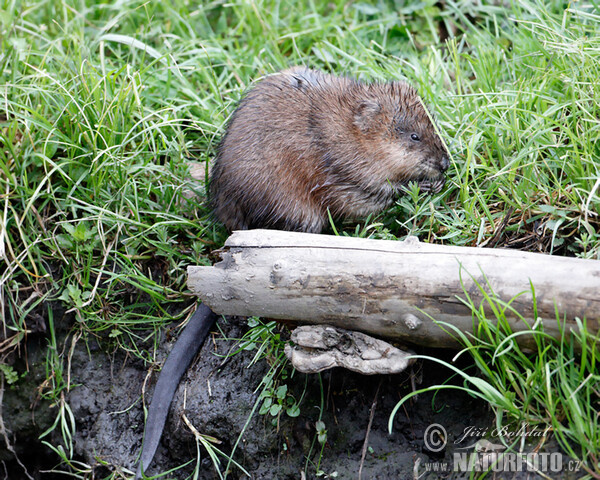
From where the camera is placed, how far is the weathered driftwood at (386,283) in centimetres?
218

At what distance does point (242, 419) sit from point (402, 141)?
1568mm

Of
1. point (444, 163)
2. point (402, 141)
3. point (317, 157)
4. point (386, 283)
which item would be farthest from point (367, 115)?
point (386, 283)

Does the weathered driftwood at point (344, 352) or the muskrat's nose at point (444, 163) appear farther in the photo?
the muskrat's nose at point (444, 163)

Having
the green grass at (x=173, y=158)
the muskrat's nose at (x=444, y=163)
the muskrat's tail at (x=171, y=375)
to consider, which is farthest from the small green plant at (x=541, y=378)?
the muskrat's tail at (x=171, y=375)

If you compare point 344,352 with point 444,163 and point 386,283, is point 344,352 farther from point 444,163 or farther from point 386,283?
point 444,163

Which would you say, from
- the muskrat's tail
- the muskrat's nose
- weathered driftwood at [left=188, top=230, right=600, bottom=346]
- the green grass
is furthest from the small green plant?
the muskrat's tail

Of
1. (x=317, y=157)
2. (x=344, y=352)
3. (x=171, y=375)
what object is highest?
(x=317, y=157)

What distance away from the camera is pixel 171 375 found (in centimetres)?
296

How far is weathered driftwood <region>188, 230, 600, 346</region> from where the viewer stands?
7.16 ft

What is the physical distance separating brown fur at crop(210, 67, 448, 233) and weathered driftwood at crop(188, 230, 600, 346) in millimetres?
492

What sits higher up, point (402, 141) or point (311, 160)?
point (311, 160)

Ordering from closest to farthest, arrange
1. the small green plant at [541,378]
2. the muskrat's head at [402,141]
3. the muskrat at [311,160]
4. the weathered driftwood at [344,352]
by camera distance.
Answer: the small green plant at [541,378], the weathered driftwood at [344,352], the muskrat at [311,160], the muskrat's head at [402,141]

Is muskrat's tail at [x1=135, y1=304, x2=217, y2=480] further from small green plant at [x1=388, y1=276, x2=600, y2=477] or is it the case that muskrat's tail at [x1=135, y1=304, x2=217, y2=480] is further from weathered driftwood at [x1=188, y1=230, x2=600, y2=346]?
small green plant at [x1=388, y1=276, x2=600, y2=477]

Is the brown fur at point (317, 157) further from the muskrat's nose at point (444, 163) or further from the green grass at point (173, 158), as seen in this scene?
the green grass at point (173, 158)
